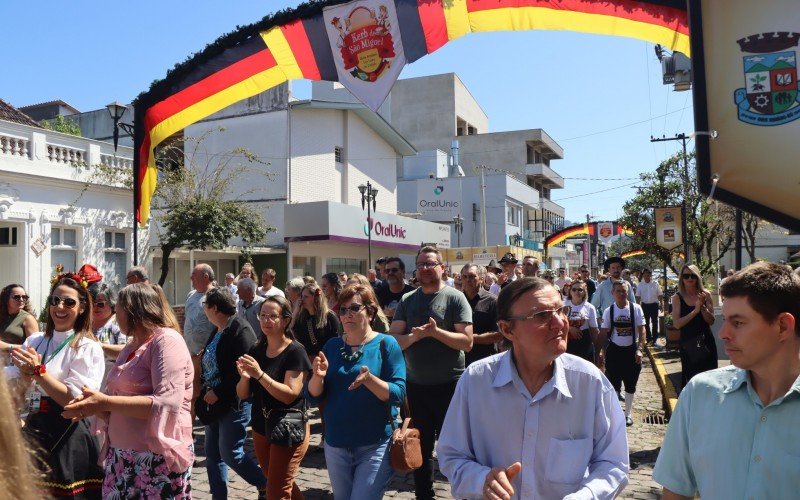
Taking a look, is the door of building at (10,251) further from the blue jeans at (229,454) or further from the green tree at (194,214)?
the blue jeans at (229,454)

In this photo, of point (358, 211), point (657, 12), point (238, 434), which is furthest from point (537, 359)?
point (358, 211)

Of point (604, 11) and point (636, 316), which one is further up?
point (604, 11)

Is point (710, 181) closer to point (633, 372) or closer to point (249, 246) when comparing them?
point (633, 372)

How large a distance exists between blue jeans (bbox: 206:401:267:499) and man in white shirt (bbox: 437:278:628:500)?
109 inches

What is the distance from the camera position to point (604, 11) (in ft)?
21.6

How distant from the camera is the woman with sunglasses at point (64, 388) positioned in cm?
395

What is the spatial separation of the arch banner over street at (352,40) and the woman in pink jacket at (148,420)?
14.0 ft

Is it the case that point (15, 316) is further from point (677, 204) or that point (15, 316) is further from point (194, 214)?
point (677, 204)

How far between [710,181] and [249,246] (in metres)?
19.2

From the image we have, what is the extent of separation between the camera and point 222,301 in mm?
5367

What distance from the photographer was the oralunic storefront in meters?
24.9

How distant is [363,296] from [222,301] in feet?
4.85

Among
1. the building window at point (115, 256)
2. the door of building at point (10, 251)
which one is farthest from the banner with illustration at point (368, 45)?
the building window at point (115, 256)

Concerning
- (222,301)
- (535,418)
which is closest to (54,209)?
(222,301)
